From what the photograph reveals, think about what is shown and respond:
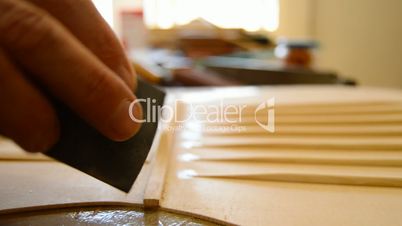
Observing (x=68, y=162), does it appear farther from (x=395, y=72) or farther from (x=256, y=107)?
(x=395, y=72)

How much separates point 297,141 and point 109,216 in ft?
1.20

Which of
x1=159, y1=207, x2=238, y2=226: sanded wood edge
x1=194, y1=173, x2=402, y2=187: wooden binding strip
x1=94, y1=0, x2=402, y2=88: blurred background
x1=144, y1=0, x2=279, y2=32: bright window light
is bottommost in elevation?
x1=159, y1=207, x2=238, y2=226: sanded wood edge

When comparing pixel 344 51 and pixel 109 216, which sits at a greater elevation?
pixel 344 51

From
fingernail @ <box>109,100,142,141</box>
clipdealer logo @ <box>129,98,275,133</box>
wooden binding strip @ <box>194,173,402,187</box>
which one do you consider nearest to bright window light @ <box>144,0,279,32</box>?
clipdealer logo @ <box>129,98,275,133</box>

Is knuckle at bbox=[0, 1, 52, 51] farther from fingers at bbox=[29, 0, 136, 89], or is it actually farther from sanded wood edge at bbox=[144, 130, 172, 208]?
sanded wood edge at bbox=[144, 130, 172, 208]

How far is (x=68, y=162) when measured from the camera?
1.15 feet

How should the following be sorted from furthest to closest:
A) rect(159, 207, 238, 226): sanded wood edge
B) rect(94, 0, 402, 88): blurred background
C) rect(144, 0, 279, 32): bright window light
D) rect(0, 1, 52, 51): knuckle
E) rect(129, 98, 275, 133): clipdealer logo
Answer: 1. rect(144, 0, 279, 32): bright window light
2. rect(94, 0, 402, 88): blurred background
3. rect(129, 98, 275, 133): clipdealer logo
4. rect(159, 207, 238, 226): sanded wood edge
5. rect(0, 1, 52, 51): knuckle

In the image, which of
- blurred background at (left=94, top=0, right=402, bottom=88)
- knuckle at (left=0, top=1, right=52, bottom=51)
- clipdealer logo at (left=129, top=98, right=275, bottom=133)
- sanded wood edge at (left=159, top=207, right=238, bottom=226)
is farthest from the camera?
blurred background at (left=94, top=0, right=402, bottom=88)

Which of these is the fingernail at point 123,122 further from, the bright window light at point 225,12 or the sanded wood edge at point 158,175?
the bright window light at point 225,12

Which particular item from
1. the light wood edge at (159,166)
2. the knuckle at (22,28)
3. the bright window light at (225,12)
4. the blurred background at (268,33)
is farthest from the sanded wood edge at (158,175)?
→ the bright window light at (225,12)

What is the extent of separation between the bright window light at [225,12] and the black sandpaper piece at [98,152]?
3232 mm

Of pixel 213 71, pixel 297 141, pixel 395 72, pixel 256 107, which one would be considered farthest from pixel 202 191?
pixel 395 72

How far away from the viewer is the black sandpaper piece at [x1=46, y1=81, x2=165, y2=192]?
332 mm

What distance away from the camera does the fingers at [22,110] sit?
10.6 inches
